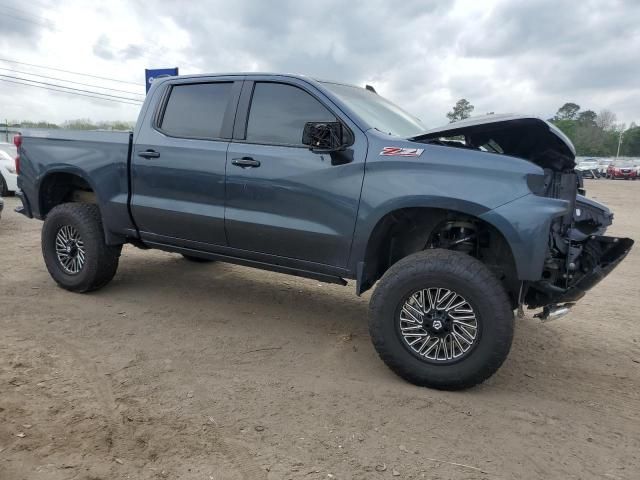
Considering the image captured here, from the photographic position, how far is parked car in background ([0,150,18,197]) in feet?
40.2

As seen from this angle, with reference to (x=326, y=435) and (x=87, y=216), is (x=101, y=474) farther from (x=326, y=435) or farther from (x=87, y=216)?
(x=87, y=216)

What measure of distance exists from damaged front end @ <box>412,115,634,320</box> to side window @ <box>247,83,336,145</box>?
2.85ft

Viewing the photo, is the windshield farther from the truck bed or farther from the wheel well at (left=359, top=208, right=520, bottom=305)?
the truck bed

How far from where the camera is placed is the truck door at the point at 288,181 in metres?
3.66

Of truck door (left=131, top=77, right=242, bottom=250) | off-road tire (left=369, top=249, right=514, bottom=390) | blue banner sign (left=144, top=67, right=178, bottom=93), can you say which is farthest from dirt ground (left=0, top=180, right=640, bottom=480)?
blue banner sign (left=144, top=67, right=178, bottom=93)

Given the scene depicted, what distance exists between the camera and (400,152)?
3.48m

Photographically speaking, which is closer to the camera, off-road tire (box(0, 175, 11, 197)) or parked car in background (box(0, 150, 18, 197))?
parked car in background (box(0, 150, 18, 197))

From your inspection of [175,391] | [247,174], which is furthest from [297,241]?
[175,391]

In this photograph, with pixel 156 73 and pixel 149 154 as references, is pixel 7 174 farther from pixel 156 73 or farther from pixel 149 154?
pixel 149 154

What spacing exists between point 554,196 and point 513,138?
51cm

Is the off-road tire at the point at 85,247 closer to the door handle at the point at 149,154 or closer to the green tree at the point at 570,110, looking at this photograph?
the door handle at the point at 149,154

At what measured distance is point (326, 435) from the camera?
9.21 feet

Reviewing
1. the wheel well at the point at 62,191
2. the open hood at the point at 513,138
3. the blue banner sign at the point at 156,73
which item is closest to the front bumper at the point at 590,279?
the open hood at the point at 513,138

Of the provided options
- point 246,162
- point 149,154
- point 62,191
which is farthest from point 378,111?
point 62,191
